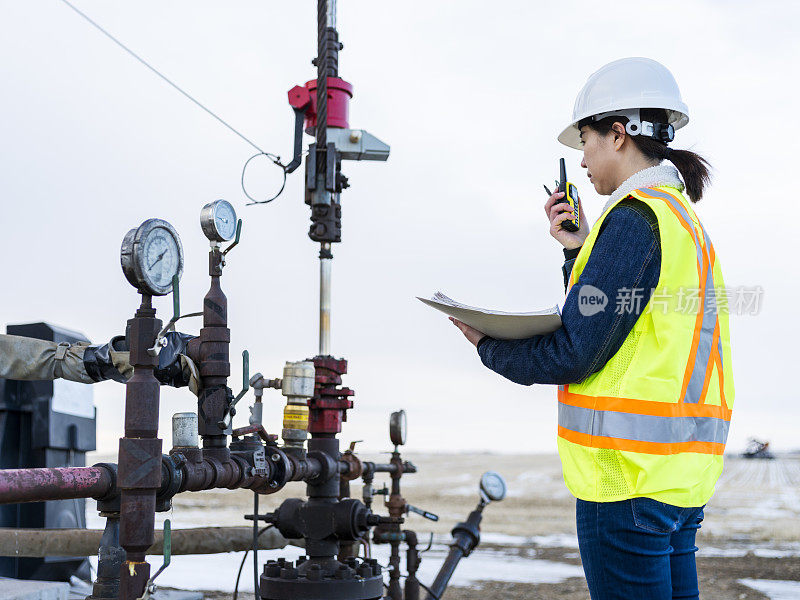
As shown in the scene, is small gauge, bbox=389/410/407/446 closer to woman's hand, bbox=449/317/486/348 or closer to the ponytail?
woman's hand, bbox=449/317/486/348

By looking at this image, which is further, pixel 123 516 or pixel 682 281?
pixel 123 516

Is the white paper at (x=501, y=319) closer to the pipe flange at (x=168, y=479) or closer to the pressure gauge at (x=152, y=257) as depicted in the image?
the pressure gauge at (x=152, y=257)

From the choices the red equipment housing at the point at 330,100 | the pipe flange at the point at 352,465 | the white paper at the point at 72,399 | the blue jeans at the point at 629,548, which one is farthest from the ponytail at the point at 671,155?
the white paper at the point at 72,399

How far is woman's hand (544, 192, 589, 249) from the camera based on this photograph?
2342mm

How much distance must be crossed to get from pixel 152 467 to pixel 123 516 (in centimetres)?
16

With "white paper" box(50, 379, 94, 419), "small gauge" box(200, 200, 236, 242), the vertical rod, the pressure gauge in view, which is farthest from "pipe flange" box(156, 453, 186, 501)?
"white paper" box(50, 379, 94, 419)

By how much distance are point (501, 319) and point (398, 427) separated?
2.97 m

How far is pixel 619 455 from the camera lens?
1.81 meters

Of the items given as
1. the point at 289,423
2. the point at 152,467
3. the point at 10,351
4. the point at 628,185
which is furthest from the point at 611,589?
the point at 10,351

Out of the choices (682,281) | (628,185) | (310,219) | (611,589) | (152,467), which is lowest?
(611,589)

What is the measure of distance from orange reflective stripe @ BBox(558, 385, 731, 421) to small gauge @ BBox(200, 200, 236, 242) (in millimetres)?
1663

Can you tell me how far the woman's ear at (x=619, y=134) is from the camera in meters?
2.07

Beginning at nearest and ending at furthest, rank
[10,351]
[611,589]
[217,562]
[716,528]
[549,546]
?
[611,589]
[10,351]
[217,562]
[549,546]
[716,528]

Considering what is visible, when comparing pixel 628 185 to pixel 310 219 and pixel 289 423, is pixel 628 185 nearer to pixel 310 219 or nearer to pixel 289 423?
pixel 289 423
